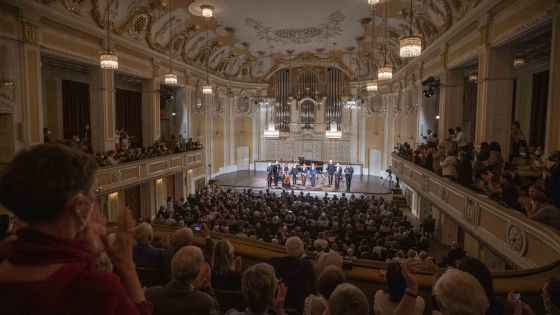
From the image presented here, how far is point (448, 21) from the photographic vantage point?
12820 millimetres

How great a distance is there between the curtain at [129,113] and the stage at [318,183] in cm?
636

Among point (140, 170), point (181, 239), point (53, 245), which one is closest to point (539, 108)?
point (181, 239)

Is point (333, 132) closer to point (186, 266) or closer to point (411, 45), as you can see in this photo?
point (411, 45)

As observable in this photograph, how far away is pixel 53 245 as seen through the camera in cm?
114

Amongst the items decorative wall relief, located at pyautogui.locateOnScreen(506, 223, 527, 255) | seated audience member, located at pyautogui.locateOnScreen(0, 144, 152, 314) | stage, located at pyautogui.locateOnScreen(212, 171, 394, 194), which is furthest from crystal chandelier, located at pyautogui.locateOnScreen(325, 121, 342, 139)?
seated audience member, located at pyautogui.locateOnScreen(0, 144, 152, 314)

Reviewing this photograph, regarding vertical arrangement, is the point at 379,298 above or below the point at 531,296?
above

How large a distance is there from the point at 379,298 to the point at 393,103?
74.5 feet

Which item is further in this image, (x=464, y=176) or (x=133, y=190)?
(x=133, y=190)

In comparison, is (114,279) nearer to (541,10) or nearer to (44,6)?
(541,10)

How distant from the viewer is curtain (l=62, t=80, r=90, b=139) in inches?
614

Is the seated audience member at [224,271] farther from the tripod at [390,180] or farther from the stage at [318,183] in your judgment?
the tripod at [390,180]

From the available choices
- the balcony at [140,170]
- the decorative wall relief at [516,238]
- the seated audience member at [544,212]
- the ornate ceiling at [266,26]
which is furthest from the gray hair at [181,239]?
the ornate ceiling at [266,26]

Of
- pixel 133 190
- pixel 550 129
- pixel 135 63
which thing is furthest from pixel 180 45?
pixel 550 129

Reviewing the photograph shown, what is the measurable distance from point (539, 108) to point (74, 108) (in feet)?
64.0
